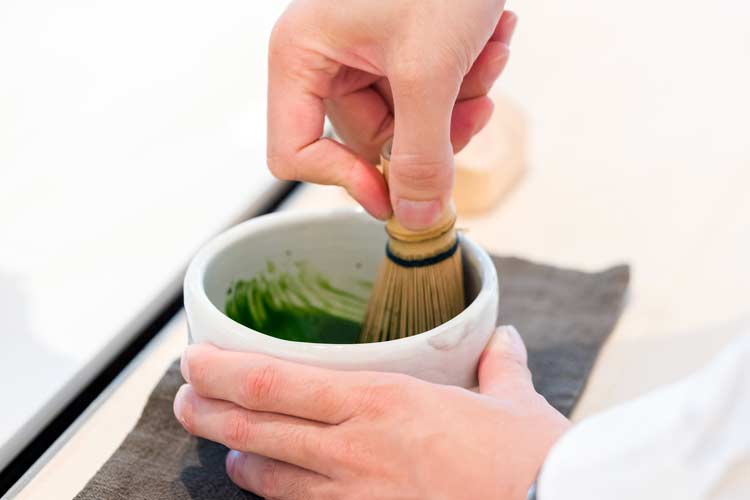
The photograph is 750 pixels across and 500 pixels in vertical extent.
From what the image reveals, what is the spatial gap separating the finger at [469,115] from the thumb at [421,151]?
0.11m

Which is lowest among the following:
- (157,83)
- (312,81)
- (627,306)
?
(627,306)

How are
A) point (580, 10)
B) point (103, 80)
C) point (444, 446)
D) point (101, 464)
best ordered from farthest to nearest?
point (580, 10)
point (103, 80)
point (101, 464)
point (444, 446)

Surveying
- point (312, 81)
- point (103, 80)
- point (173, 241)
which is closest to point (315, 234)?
point (312, 81)

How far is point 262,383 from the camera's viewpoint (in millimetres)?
417

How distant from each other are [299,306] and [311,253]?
0.04 metres

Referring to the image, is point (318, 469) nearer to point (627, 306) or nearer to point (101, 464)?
point (101, 464)

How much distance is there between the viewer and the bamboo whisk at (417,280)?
0.49 meters

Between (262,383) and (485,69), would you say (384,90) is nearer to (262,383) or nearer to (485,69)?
(485,69)

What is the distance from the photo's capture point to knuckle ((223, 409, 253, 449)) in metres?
0.43

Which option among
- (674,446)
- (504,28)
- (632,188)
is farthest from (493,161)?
(674,446)

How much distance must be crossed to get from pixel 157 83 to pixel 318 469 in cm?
52

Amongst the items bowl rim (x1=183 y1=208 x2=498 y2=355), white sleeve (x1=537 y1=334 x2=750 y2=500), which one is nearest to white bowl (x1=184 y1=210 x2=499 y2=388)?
bowl rim (x1=183 y1=208 x2=498 y2=355)

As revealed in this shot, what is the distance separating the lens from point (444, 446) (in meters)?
0.41

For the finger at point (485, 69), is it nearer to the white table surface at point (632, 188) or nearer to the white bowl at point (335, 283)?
the white bowl at point (335, 283)
